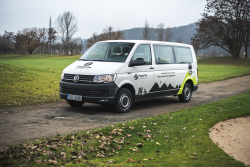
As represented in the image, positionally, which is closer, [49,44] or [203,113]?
[203,113]

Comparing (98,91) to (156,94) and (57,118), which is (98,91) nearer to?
(57,118)

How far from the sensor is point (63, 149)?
5.14 meters

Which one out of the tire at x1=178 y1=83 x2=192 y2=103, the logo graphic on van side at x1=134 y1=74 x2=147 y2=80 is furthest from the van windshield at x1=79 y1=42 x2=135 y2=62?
the tire at x1=178 y1=83 x2=192 y2=103

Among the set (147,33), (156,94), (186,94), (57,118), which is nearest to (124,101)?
(156,94)

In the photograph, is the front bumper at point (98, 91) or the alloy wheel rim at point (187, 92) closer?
the front bumper at point (98, 91)

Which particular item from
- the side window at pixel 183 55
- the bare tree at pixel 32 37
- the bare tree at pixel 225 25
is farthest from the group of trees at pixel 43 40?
the side window at pixel 183 55

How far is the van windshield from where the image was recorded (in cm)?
918

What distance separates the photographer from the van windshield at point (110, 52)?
918cm

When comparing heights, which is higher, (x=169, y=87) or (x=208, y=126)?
(x=169, y=87)

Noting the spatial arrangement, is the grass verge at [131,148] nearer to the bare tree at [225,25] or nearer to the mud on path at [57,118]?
the mud on path at [57,118]

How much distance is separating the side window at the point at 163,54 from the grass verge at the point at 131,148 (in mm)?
3230

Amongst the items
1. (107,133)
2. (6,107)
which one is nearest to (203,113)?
(107,133)

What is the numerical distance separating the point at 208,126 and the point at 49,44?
89.3m

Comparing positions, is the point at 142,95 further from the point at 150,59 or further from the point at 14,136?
the point at 14,136
